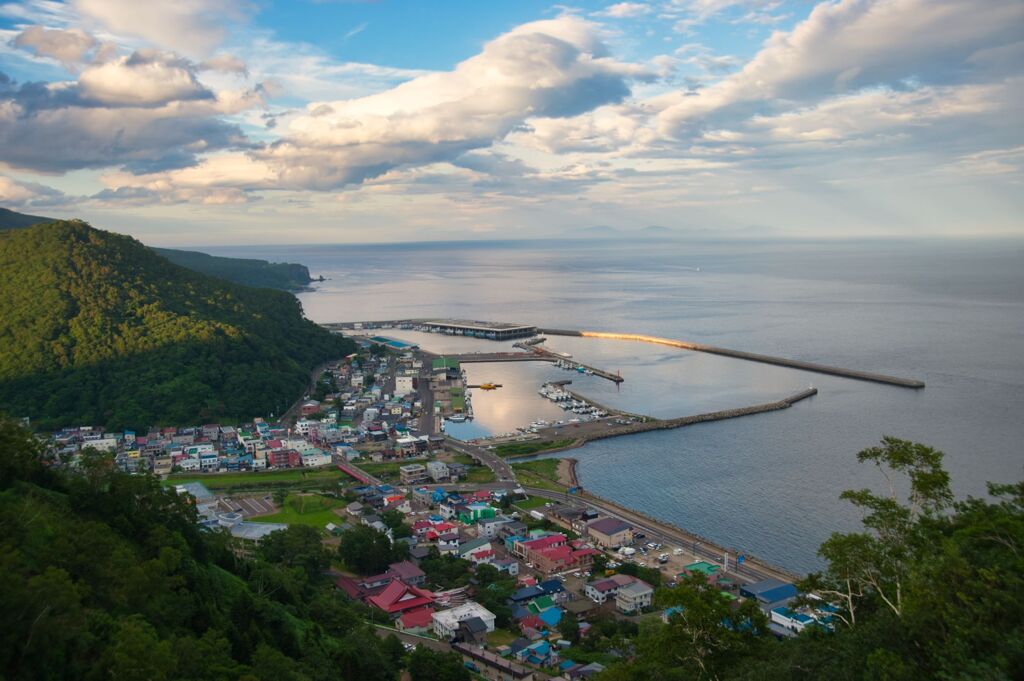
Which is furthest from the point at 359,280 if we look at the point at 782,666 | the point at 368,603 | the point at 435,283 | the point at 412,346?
the point at 782,666

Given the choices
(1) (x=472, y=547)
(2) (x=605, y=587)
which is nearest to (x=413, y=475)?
(1) (x=472, y=547)

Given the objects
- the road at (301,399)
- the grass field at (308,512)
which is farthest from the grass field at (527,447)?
the road at (301,399)

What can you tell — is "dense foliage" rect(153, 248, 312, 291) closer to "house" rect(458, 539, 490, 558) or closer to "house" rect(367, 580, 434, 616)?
"house" rect(458, 539, 490, 558)

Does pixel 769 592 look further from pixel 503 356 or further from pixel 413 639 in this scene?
pixel 503 356

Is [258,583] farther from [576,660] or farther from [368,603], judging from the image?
[576,660]

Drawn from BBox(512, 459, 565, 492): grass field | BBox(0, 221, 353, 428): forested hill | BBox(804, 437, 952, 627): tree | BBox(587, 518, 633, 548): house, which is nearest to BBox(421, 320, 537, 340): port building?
BBox(0, 221, 353, 428): forested hill

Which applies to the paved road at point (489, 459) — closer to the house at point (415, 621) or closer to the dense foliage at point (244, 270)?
the house at point (415, 621)
